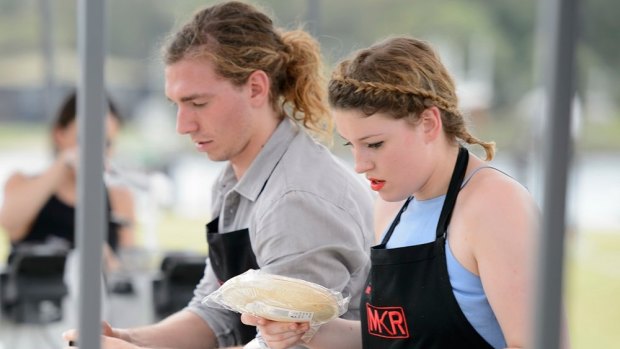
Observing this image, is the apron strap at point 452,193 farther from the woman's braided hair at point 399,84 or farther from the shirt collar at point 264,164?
the shirt collar at point 264,164

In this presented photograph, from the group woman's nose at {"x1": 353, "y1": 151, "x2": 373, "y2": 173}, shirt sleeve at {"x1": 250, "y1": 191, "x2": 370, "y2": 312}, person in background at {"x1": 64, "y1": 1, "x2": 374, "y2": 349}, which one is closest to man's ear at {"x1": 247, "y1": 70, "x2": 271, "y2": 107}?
person in background at {"x1": 64, "y1": 1, "x2": 374, "y2": 349}

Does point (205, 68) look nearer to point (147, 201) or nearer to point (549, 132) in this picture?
point (549, 132)

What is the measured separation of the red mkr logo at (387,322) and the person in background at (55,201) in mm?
2454

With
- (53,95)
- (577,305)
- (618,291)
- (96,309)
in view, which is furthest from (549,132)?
(618,291)

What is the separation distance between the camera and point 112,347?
6.33 ft

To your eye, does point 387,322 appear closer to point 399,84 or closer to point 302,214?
point 302,214

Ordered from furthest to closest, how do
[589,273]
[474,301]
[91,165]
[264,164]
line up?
[589,273] < [264,164] < [474,301] < [91,165]

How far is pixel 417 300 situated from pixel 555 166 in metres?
0.68

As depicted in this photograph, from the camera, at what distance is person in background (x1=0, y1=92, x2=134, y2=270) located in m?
4.16

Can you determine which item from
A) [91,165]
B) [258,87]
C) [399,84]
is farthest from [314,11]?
[91,165]

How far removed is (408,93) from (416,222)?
232 millimetres

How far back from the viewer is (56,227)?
4.26 metres

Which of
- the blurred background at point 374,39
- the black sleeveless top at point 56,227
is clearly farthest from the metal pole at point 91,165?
the blurred background at point 374,39

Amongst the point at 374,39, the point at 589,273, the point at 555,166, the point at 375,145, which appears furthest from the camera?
the point at 374,39
